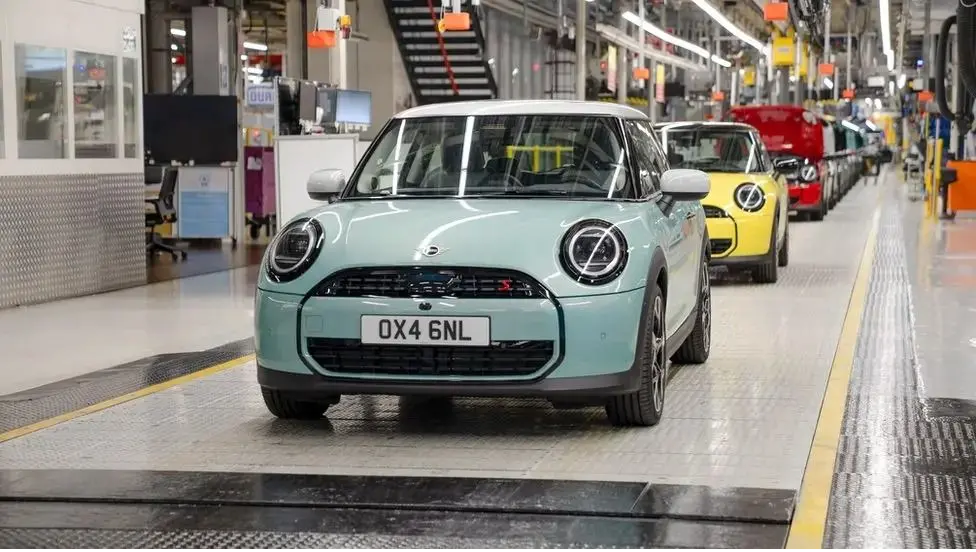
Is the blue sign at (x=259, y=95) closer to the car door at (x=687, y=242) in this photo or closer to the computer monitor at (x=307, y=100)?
the computer monitor at (x=307, y=100)

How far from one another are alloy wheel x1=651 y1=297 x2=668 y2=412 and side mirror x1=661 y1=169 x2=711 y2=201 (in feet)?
2.05

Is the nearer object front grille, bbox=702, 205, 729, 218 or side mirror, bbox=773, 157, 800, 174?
front grille, bbox=702, 205, 729, 218

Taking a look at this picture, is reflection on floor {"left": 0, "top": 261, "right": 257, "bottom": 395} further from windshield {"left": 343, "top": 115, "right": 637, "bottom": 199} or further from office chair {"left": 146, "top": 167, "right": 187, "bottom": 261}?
office chair {"left": 146, "top": 167, "right": 187, "bottom": 261}

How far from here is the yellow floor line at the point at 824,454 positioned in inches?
171

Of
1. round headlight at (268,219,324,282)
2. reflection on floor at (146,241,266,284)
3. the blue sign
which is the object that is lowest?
reflection on floor at (146,241,266,284)

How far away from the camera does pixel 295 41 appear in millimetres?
26500

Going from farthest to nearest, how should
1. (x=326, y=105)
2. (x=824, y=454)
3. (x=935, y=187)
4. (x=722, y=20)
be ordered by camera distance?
(x=722, y=20) < (x=935, y=187) < (x=326, y=105) < (x=824, y=454)

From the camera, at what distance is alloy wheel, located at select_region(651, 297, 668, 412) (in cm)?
588

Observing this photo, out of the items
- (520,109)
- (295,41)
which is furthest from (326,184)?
(295,41)

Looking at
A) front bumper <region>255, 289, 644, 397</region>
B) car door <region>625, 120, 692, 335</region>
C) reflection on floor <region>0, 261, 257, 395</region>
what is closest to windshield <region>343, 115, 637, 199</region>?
car door <region>625, 120, 692, 335</region>

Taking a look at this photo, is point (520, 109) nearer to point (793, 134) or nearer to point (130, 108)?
point (130, 108)

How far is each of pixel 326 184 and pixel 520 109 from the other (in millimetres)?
951

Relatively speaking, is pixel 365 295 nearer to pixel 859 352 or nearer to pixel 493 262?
pixel 493 262

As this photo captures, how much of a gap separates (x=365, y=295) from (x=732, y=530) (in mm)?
1802
